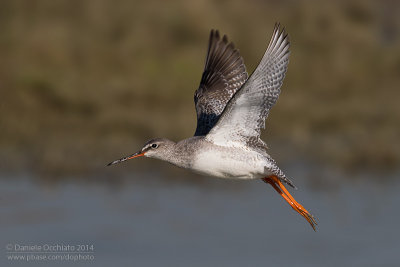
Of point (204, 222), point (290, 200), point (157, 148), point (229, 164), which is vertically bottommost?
point (204, 222)

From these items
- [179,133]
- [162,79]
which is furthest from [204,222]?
[162,79]

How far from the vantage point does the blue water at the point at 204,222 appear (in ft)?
48.7

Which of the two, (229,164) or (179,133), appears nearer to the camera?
(229,164)

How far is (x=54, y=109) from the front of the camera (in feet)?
66.7

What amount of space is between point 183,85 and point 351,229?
769 cm

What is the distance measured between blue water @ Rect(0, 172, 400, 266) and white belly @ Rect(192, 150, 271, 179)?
17.8ft

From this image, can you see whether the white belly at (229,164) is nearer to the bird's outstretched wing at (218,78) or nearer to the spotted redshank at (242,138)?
the spotted redshank at (242,138)

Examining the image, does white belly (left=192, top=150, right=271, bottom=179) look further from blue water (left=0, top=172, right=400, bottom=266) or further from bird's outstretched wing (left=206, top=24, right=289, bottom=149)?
blue water (left=0, top=172, right=400, bottom=266)

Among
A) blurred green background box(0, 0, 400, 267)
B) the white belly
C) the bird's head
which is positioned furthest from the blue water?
the white belly

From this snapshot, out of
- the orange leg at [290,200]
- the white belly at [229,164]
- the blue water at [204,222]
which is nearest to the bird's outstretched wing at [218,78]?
the orange leg at [290,200]

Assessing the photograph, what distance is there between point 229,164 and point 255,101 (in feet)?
2.44

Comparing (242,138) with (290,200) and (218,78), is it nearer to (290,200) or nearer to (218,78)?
(290,200)

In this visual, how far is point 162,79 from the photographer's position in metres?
22.2

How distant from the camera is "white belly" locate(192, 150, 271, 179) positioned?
9.34m
